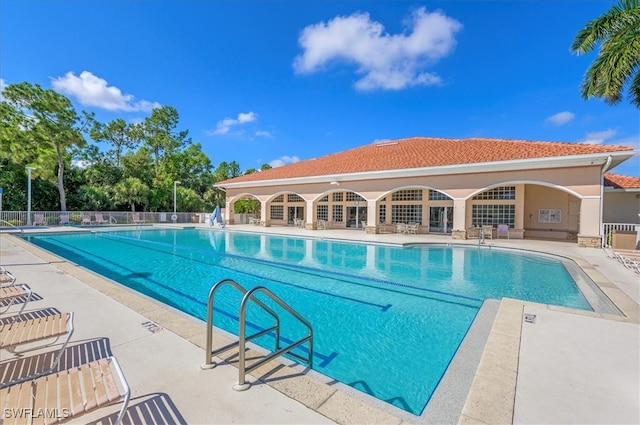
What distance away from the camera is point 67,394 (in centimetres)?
196

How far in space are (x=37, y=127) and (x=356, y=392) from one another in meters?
32.4

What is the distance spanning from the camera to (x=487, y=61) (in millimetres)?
19000

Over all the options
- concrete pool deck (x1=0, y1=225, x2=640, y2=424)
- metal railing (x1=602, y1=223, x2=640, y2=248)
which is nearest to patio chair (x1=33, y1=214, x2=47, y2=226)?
concrete pool deck (x1=0, y1=225, x2=640, y2=424)

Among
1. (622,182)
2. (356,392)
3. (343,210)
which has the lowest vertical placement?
(356,392)

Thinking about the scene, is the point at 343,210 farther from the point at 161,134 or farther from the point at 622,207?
the point at 161,134

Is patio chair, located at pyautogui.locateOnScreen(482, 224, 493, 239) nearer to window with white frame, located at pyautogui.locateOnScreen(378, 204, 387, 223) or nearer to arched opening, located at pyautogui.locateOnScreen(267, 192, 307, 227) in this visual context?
window with white frame, located at pyautogui.locateOnScreen(378, 204, 387, 223)

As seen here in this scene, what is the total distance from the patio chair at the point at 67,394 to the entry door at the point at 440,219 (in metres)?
21.7

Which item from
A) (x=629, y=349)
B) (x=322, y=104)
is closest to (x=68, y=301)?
(x=629, y=349)

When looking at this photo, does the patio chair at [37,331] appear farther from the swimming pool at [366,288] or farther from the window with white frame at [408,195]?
the window with white frame at [408,195]

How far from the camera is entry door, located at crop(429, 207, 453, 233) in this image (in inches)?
830

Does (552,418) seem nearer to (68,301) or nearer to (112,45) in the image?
(68,301)

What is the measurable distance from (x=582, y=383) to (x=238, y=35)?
1825 centimetres

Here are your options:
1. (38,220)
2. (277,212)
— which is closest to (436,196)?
(277,212)

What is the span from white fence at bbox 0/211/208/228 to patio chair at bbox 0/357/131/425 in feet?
80.8
